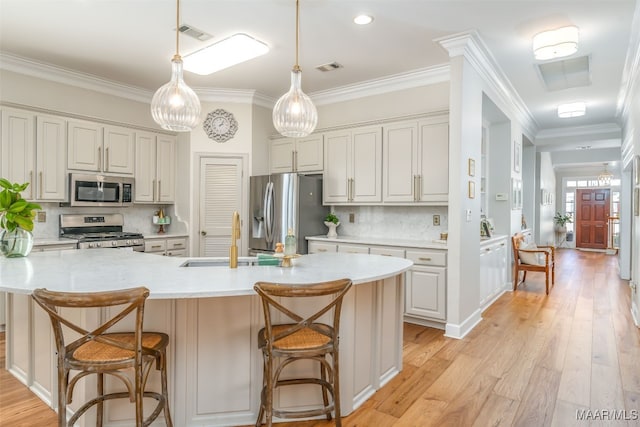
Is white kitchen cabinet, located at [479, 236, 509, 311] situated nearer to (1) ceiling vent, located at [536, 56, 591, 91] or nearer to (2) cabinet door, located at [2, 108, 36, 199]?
(1) ceiling vent, located at [536, 56, 591, 91]

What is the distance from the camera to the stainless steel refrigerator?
4680 mm

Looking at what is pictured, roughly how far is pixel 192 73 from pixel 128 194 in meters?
1.70

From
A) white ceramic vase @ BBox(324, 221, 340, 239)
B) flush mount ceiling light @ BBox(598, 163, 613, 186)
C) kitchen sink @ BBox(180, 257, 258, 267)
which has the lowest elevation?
kitchen sink @ BBox(180, 257, 258, 267)

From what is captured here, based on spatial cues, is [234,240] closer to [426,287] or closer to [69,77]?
[426,287]

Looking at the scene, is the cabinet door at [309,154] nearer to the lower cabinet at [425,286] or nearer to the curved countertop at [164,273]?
the lower cabinet at [425,286]

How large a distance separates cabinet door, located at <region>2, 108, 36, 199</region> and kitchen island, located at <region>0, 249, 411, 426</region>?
72.2 inches

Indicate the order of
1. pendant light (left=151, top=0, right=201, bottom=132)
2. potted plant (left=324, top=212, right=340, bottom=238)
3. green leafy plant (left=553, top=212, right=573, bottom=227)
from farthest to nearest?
green leafy plant (left=553, top=212, right=573, bottom=227) → potted plant (left=324, top=212, right=340, bottom=238) → pendant light (left=151, top=0, right=201, bottom=132)

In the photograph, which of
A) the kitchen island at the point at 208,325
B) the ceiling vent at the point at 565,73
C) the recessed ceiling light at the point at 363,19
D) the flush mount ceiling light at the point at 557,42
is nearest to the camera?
the kitchen island at the point at 208,325

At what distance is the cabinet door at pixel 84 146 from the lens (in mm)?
4242

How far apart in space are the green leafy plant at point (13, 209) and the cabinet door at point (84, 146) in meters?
1.75

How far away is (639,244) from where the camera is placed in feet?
13.0

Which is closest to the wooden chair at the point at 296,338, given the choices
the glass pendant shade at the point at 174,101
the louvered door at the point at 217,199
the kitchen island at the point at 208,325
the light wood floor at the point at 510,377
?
the kitchen island at the point at 208,325

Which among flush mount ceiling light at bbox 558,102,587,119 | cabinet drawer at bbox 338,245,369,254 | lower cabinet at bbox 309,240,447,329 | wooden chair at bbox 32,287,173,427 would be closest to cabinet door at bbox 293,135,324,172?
cabinet drawer at bbox 338,245,369,254

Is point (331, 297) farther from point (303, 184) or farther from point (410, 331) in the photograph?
point (303, 184)
